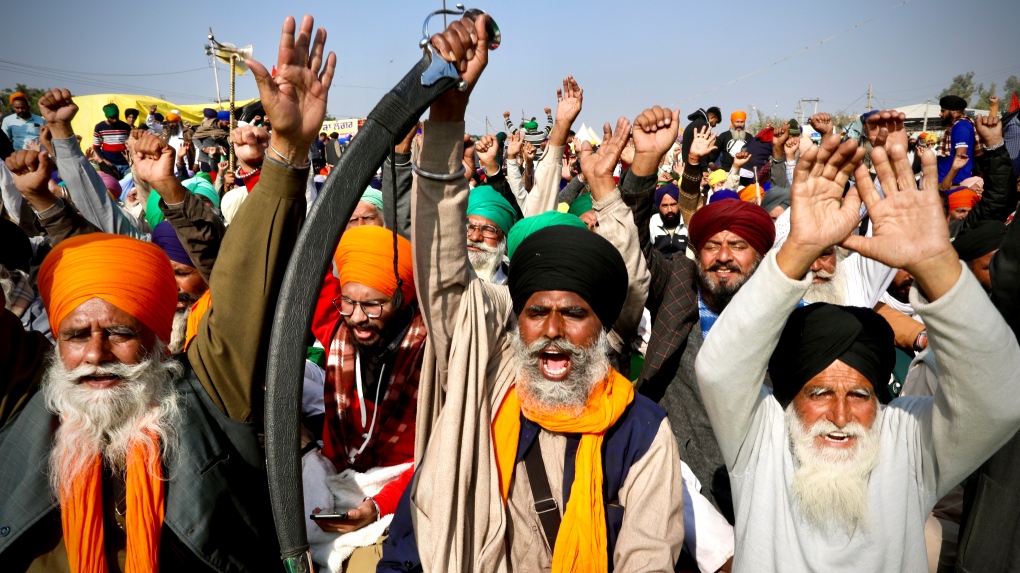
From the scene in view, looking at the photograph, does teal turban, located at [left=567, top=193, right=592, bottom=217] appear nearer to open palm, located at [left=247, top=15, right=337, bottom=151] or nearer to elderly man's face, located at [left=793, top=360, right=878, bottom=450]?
elderly man's face, located at [left=793, top=360, right=878, bottom=450]

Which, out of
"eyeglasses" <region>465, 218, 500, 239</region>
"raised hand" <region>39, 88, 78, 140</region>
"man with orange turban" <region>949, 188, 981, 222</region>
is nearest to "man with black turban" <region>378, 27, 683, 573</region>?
"eyeglasses" <region>465, 218, 500, 239</region>

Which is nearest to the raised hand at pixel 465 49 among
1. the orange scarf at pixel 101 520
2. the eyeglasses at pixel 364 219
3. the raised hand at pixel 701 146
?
the orange scarf at pixel 101 520

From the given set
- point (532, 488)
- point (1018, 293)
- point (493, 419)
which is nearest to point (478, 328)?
point (493, 419)

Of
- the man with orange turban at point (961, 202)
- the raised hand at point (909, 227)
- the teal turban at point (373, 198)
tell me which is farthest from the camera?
the man with orange turban at point (961, 202)

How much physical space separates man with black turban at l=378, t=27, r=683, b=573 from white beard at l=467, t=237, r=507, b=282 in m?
2.12

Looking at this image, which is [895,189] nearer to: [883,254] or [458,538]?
[883,254]

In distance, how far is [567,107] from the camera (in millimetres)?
4766

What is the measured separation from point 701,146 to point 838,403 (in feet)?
9.40

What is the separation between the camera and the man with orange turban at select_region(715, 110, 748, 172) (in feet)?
35.4

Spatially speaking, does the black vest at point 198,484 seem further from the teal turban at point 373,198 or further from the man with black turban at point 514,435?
the teal turban at point 373,198

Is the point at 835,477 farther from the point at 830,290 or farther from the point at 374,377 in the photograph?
the point at 374,377

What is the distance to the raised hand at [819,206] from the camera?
1930 mm

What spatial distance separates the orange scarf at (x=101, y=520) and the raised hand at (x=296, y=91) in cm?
115

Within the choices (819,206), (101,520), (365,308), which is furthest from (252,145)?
(819,206)
